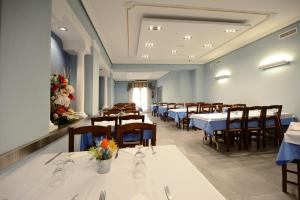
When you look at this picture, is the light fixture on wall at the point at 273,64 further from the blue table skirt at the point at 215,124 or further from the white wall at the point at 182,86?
the white wall at the point at 182,86

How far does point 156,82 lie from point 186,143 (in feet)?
37.0

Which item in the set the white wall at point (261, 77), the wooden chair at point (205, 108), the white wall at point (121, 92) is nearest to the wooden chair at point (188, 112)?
the wooden chair at point (205, 108)

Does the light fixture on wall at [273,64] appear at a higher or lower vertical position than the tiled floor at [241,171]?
higher

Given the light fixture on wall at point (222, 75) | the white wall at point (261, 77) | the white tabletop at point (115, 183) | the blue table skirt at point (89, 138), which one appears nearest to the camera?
the white tabletop at point (115, 183)

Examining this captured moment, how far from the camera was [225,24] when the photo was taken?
→ 12.6ft

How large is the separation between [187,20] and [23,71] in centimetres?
330

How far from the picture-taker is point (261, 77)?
4926 millimetres

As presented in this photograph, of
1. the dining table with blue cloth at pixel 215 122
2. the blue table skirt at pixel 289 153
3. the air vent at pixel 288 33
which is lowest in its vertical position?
the blue table skirt at pixel 289 153

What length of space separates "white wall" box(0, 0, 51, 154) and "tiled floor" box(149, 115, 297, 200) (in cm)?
217

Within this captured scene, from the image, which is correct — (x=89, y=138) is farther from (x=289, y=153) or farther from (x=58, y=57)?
(x=289, y=153)

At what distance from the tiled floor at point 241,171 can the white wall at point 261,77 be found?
1.49 meters

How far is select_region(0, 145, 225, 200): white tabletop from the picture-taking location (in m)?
0.78

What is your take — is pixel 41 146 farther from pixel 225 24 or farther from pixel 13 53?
pixel 225 24

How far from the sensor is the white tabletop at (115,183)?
78 centimetres
